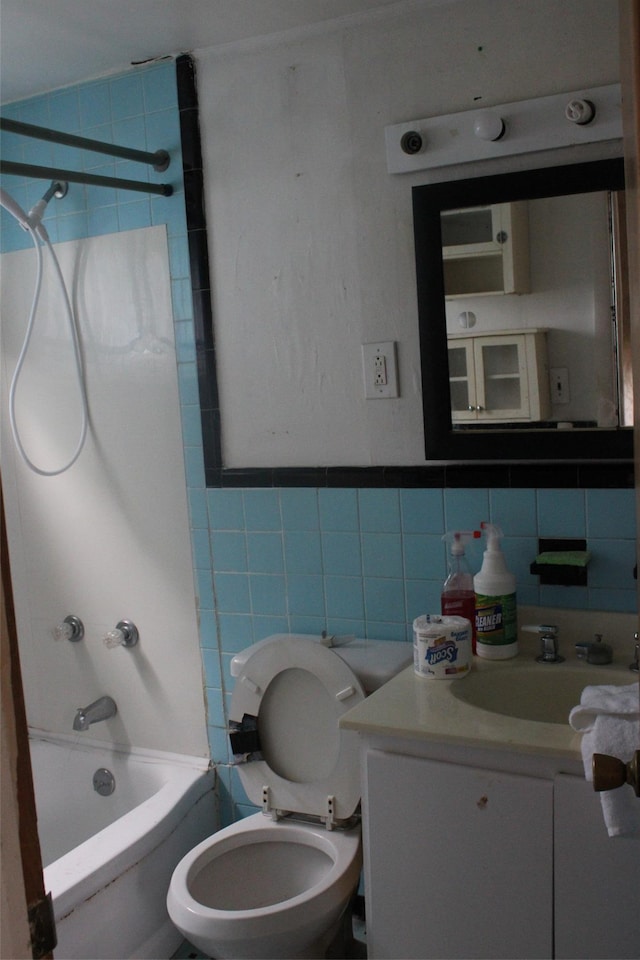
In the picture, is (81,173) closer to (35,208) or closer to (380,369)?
(35,208)

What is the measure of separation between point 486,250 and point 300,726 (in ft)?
3.64

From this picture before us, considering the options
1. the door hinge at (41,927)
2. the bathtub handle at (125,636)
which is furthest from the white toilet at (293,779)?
the door hinge at (41,927)

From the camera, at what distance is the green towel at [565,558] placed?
69.4 inches

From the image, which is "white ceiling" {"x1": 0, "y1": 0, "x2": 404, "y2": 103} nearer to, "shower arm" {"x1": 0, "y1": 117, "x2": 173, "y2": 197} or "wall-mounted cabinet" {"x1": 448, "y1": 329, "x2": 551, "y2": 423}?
"shower arm" {"x1": 0, "y1": 117, "x2": 173, "y2": 197}

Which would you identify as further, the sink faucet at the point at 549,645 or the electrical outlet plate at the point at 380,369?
the electrical outlet plate at the point at 380,369

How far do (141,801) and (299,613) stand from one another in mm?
695

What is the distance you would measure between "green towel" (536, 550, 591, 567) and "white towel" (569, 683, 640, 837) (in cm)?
39

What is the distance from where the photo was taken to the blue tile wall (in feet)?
6.05

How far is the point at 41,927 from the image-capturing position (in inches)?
29.9

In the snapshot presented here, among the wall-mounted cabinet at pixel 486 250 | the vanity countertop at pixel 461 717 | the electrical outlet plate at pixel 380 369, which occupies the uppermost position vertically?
the wall-mounted cabinet at pixel 486 250

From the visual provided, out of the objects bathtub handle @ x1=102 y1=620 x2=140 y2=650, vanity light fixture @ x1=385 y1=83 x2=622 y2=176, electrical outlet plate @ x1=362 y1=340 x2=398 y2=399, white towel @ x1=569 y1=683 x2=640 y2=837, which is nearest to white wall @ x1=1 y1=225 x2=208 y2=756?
bathtub handle @ x1=102 y1=620 x2=140 y2=650

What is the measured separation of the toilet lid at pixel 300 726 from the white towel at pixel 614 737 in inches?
23.5

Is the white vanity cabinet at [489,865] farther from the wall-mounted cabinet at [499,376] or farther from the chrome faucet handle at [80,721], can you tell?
the chrome faucet handle at [80,721]

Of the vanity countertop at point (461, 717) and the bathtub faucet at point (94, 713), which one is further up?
the vanity countertop at point (461, 717)
